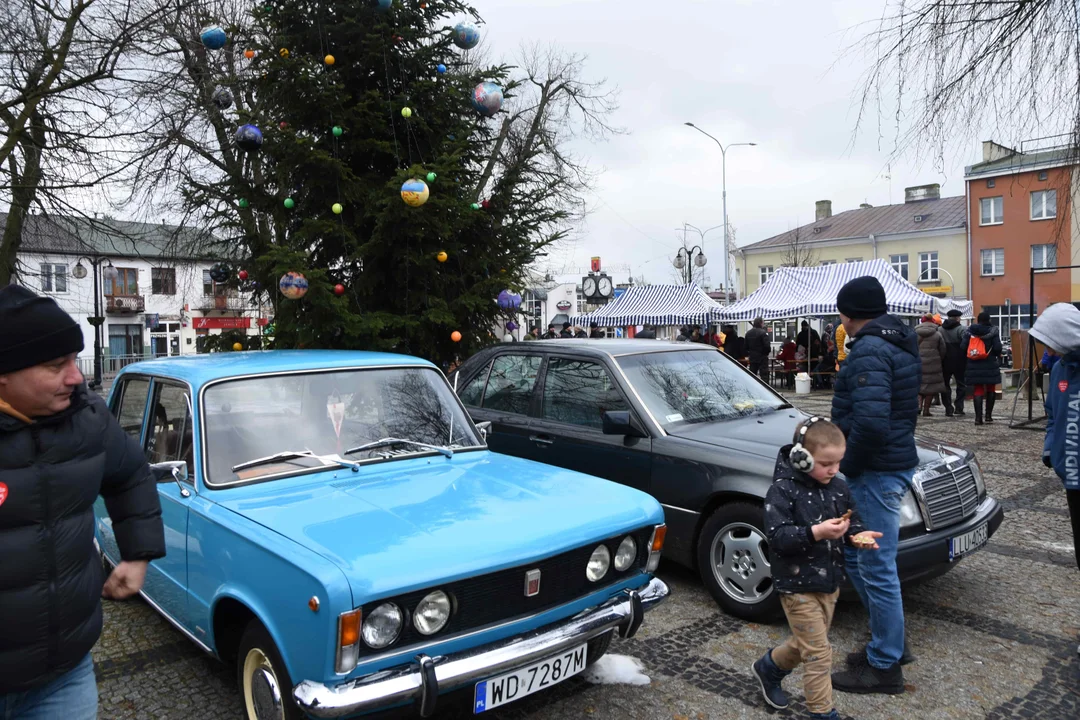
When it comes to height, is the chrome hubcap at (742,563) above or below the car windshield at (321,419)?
below

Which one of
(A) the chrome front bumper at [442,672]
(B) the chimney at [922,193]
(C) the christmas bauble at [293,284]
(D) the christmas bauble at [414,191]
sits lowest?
(A) the chrome front bumper at [442,672]

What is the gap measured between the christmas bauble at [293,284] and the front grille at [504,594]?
17.4 ft

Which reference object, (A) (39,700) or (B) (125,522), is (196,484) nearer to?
(B) (125,522)

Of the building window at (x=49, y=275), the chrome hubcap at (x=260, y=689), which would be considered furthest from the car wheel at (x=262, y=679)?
the building window at (x=49, y=275)

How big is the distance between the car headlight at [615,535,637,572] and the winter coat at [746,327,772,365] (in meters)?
15.6

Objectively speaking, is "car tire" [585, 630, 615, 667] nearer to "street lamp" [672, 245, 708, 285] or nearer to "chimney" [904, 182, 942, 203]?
"street lamp" [672, 245, 708, 285]

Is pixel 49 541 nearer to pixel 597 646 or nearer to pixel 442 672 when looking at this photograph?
pixel 442 672

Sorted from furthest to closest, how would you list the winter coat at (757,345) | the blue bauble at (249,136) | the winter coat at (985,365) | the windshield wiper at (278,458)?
1. the winter coat at (757,345)
2. the winter coat at (985,365)
3. the blue bauble at (249,136)
4. the windshield wiper at (278,458)

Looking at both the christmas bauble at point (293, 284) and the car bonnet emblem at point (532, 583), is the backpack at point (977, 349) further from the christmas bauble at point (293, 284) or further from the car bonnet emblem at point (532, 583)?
the car bonnet emblem at point (532, 583)

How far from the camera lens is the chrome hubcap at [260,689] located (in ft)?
9.43

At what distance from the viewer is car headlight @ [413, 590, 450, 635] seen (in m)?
2.75

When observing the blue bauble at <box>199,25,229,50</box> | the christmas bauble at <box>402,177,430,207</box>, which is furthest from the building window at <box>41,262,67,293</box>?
the christmas bauble at <box>402,177,430,207</box>

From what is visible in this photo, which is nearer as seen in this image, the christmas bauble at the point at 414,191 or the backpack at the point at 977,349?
the christmas bauble at the point at 414,191

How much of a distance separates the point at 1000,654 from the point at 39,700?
444 centimetres
